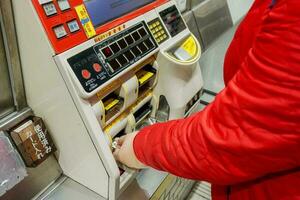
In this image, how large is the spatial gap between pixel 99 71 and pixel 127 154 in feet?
0.78

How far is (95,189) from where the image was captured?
91 cm

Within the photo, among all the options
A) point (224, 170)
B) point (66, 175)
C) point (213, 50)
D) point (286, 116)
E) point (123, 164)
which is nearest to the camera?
point (286, 116)

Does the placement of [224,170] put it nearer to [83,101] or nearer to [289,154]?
[289,154]

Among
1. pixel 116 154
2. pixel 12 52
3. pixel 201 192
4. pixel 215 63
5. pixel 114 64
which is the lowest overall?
pixel 201 192

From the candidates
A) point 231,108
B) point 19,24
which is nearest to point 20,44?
point 19,24

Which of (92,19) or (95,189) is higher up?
(92,19)

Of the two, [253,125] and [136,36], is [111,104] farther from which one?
[253,125]

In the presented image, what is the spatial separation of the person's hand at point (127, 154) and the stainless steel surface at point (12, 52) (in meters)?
0.31

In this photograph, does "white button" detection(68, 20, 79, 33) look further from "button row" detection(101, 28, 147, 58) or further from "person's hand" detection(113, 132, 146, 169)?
"person's hand" detection(113, 132, 146, 169)

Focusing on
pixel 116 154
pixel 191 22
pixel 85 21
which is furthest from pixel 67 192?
pixel 191 22

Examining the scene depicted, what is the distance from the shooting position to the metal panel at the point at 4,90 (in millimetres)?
784

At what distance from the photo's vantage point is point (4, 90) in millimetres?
836

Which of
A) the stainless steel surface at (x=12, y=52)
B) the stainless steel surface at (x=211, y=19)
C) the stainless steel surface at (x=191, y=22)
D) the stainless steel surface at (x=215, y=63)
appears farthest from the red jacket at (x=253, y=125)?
the stainless steel surface at (x=215, y=63)

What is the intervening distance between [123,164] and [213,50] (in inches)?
47.4
